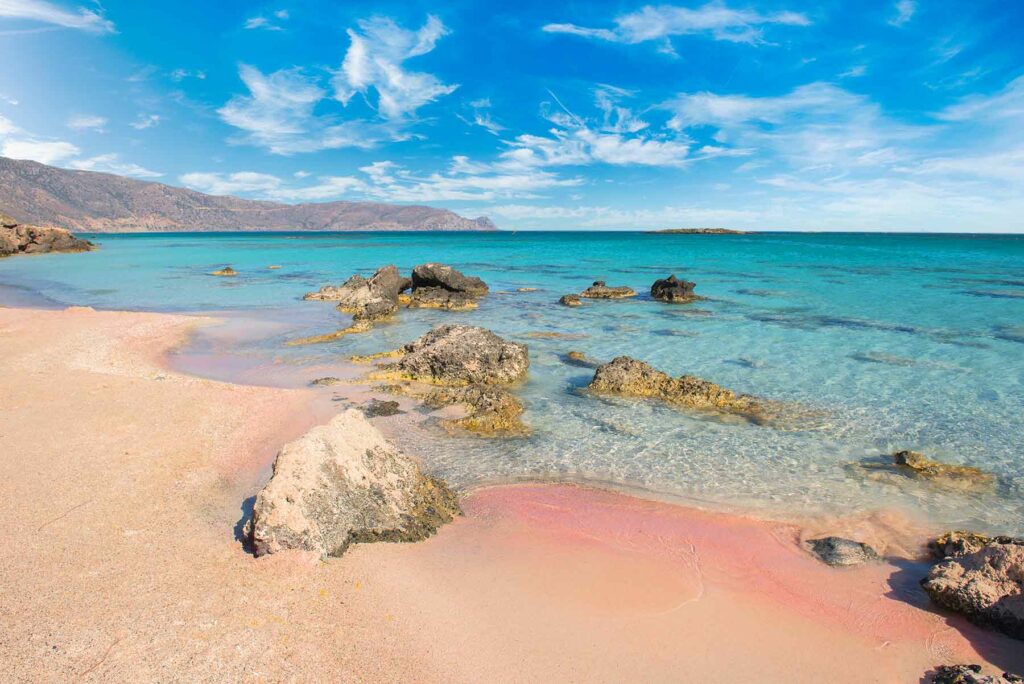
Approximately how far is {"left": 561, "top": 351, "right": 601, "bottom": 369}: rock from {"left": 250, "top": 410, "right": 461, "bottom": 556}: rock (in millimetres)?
7505

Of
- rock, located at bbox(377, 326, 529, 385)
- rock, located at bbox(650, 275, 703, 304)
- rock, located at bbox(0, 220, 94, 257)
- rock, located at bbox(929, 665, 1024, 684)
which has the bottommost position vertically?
rock, located at bbox(929, 665, 1024, 684)

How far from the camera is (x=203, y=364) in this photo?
13.1 m

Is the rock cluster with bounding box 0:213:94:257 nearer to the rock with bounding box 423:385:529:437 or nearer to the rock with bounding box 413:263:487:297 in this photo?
the rock with bounding box 413:263:487:297

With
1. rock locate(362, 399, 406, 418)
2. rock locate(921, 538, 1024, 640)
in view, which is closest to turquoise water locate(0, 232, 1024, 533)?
rock locate(362, 399, 406, 418)

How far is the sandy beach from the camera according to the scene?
13.1ft

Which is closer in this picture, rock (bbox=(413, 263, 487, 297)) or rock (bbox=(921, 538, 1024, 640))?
rock (bbox=(921, 538, 1024, 640))

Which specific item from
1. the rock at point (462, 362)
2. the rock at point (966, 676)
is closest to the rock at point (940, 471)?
the rock at point (966, 676)

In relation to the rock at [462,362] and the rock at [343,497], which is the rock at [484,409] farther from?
the rock at [343,497]

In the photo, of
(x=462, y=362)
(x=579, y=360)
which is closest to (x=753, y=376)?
(x=579, y=360)

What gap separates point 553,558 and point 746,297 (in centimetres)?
2553

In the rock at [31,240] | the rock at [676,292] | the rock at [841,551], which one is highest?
the rock at [31,240]

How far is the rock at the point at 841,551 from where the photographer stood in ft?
18.4

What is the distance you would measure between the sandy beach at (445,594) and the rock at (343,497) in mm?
179

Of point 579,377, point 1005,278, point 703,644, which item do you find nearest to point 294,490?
point 703,644
